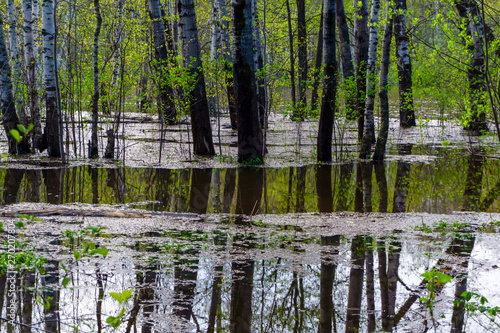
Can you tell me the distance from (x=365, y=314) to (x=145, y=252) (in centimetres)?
247

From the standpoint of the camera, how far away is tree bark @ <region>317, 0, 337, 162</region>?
11.0 metres

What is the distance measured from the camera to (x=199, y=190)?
9.25 m

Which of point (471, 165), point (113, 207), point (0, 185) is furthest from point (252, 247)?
point (471, 165)

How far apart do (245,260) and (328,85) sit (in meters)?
7.41

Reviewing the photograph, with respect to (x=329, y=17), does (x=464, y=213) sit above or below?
below

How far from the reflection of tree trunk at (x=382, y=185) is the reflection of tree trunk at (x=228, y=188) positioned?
2580 millimetres

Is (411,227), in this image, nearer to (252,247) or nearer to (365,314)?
(252,247)

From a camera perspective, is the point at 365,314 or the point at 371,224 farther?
the point at 371,224

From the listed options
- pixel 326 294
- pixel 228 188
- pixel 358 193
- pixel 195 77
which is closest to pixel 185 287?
pixel 326 294

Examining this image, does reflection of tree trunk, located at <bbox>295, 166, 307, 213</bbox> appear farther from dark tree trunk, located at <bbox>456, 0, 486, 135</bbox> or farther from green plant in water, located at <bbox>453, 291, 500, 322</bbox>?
green plant in water, located at <bbox>453, 291, 500, 322</bbox>

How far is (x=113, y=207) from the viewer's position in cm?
770

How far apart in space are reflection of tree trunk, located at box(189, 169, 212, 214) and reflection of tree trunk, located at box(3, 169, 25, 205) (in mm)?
2951

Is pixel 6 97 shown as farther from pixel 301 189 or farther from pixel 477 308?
pixel 477 308

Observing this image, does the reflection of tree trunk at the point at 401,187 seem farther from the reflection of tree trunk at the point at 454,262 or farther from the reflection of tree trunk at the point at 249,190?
the reflection of tree trunk at the point at 249,190
